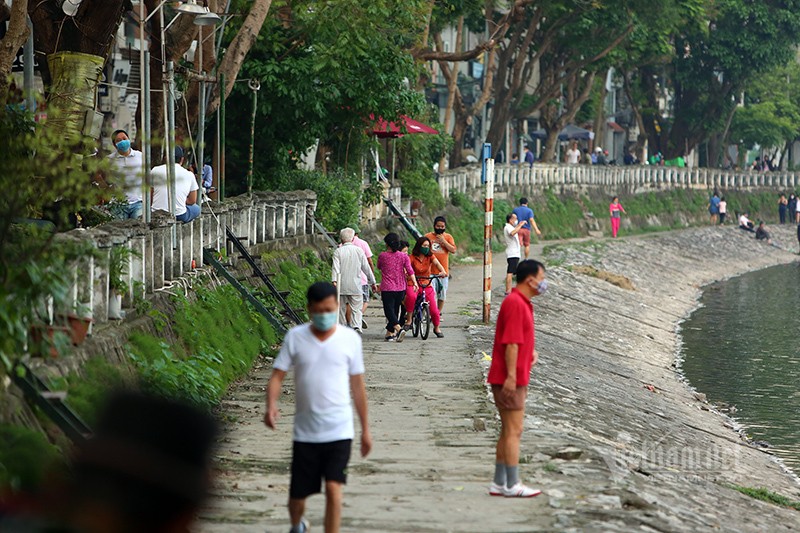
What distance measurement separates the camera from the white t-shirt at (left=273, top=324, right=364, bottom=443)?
8.31 m

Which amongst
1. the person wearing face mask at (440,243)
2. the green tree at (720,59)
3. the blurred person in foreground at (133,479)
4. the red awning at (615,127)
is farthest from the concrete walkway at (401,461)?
the red awning at (615,127)

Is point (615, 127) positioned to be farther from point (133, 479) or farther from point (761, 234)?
point (133, 479)

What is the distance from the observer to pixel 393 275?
18.8m

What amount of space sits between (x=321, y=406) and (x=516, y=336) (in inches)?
86.2

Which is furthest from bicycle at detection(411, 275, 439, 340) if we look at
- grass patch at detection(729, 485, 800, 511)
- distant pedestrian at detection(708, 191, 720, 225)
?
distant pedestrian at detection(708, 191, 720, 225)

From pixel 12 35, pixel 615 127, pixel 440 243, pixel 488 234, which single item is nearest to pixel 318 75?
pixel 488 234

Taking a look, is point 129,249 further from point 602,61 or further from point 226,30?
point 602,61

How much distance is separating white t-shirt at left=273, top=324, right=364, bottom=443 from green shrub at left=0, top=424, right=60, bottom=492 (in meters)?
1.48

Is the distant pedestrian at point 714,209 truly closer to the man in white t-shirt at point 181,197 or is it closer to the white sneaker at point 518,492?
the man in white t-shirt at point 181,197

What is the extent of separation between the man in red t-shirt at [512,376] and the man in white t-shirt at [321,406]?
1749 mm

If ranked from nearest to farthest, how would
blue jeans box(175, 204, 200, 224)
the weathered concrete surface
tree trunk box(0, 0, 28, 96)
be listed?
1. the weathered concrete surface
2. tree trunk box(0, 0, 28, 96)
3. blue jeans box(175, 204, 200, 224)

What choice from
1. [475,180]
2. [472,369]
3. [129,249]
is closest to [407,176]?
[475,180]

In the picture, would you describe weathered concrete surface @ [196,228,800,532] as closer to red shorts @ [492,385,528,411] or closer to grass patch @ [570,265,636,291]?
red shorts @ [492,385,528,411]

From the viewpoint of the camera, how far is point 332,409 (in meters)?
8.33
